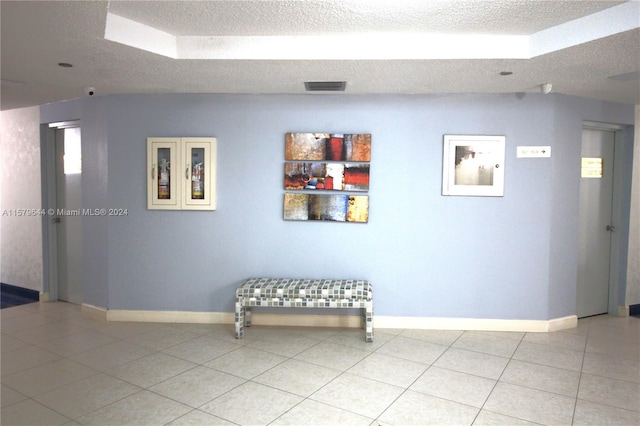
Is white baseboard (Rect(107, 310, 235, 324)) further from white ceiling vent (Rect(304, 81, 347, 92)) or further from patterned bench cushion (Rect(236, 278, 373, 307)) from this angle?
white ceiling vent (Rect(304, 81, 347, 92))

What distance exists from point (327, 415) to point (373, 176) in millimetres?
2675

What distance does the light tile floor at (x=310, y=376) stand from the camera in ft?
10.1

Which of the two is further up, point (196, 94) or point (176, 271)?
point (196, 94)

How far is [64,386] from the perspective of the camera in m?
3.47

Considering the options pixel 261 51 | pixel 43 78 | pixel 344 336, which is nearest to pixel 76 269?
pixel 43 78

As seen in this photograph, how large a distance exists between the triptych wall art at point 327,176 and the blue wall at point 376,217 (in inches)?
4.4

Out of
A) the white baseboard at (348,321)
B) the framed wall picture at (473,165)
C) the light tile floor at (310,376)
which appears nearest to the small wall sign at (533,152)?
the framed wall picture at (473,165)

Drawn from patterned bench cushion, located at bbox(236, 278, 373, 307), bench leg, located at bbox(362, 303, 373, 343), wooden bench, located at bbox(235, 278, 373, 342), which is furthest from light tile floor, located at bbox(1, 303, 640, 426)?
patterned bench cushion, located at bbox(236, 278, 373, 307)

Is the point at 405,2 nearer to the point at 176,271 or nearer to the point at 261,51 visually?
the point at 261,51

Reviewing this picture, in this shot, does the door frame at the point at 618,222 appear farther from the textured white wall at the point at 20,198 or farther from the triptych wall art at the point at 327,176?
the textured white wall at the point at 20,198

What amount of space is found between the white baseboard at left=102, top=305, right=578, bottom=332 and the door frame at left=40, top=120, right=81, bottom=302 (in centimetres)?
158

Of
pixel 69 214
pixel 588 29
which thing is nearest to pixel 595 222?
pixel 588 29

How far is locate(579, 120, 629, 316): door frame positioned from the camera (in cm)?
557

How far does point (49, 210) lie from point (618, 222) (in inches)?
299
